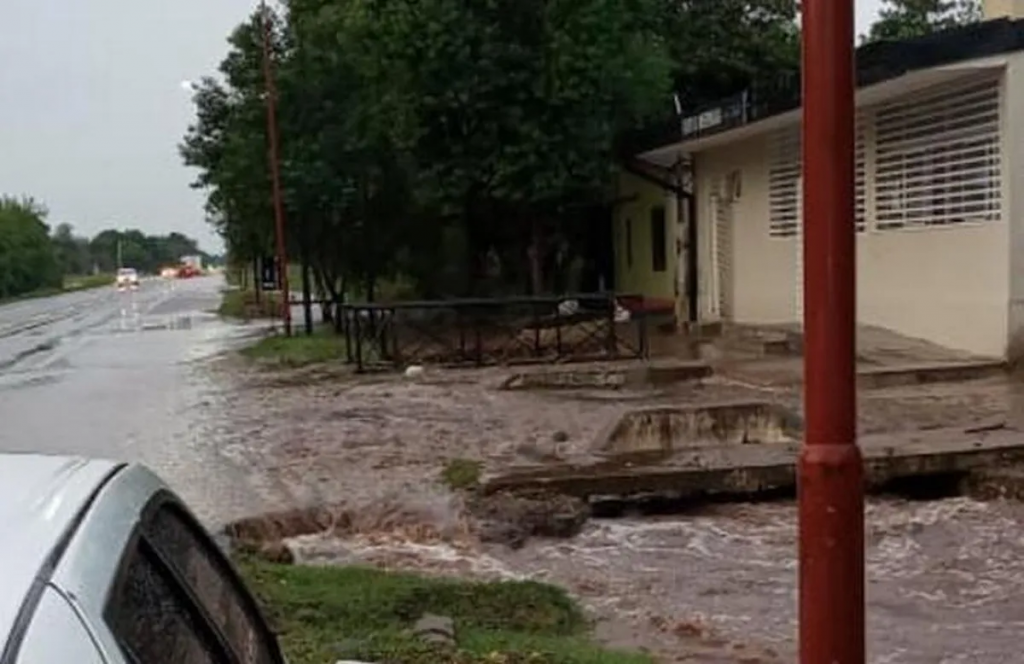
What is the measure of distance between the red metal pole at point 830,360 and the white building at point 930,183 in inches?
439

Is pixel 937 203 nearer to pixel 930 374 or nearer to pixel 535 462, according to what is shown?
pixel 930 374

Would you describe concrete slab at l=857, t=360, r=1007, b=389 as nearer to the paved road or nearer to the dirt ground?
the dirt ground

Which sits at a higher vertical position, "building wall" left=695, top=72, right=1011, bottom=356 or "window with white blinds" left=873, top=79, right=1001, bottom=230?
"window with white blinds" left=873, top=79, right=1001, bottom=230

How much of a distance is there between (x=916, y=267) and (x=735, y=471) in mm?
8807

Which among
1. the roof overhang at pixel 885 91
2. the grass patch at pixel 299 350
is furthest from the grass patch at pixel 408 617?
the grass patch at pixel 299 350

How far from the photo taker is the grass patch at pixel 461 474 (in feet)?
38.4

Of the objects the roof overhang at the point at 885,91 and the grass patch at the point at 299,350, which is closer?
the roof overhang at the point at 885,91

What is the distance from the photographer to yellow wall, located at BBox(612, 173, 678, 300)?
30.3m

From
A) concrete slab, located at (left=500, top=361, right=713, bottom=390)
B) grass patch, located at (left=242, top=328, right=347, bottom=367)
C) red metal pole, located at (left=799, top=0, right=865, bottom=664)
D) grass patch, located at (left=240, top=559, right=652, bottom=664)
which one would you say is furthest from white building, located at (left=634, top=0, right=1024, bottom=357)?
red metal pole, located at (left=799, top=0, right=865, bottom=664)

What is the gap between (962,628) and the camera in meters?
7.55

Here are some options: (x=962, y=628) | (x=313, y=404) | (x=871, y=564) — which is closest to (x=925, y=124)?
(x=313, y=404)

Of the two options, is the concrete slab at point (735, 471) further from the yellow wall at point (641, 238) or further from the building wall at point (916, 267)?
the yellow wall at point (641, 238)

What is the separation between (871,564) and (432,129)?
783 inches

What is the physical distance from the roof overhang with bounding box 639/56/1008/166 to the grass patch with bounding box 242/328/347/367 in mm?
7940
